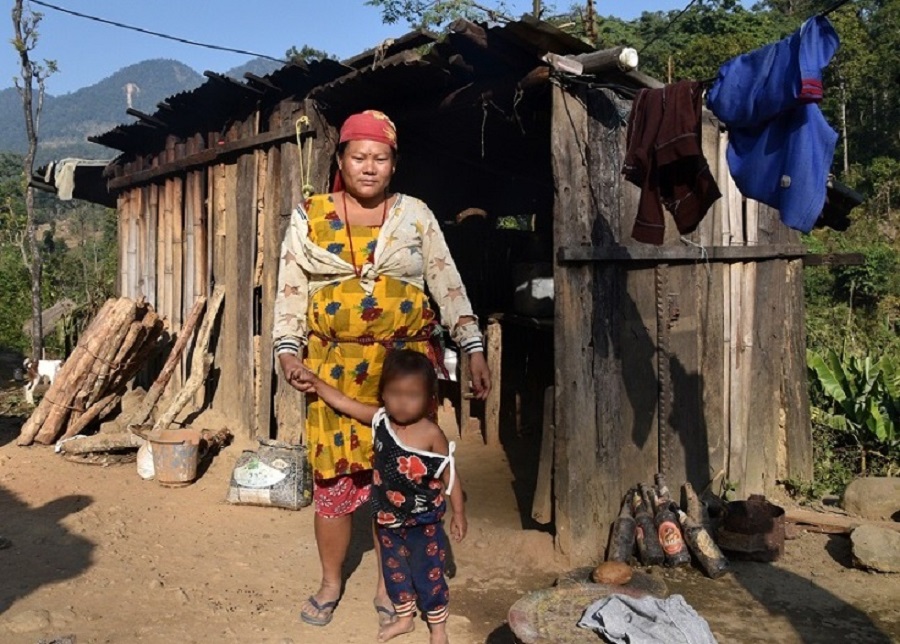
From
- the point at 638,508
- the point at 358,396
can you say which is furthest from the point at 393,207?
the point at 638,508

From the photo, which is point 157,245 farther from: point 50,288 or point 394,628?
point 50,288

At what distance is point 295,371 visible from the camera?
3.02 metres

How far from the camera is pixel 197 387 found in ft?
21.7

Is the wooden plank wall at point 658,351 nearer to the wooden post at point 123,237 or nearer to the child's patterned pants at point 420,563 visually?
the child's patterned pants at point 420,563

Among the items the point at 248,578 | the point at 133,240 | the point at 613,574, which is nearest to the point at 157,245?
the point at 133,240

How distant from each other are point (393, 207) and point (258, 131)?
3511mm

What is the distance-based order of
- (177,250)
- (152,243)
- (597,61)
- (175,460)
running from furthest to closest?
(152,243) < (177,250) < (175,460) < (597,61)

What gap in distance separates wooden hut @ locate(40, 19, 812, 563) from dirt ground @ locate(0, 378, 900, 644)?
0.62 metres

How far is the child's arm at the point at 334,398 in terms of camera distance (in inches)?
119

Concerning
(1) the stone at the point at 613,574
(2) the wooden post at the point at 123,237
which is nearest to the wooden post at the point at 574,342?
(1) the stone at the point at 613,574

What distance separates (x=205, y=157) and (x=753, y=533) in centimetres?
526

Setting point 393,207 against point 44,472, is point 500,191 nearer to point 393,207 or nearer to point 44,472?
point 44,472

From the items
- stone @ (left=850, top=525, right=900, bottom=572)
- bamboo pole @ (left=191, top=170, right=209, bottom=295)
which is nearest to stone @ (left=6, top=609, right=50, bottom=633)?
bamboo pole @ (left=191, top=170, right=209, bottom=295)

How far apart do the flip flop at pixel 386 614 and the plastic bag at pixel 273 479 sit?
6.44 feet
